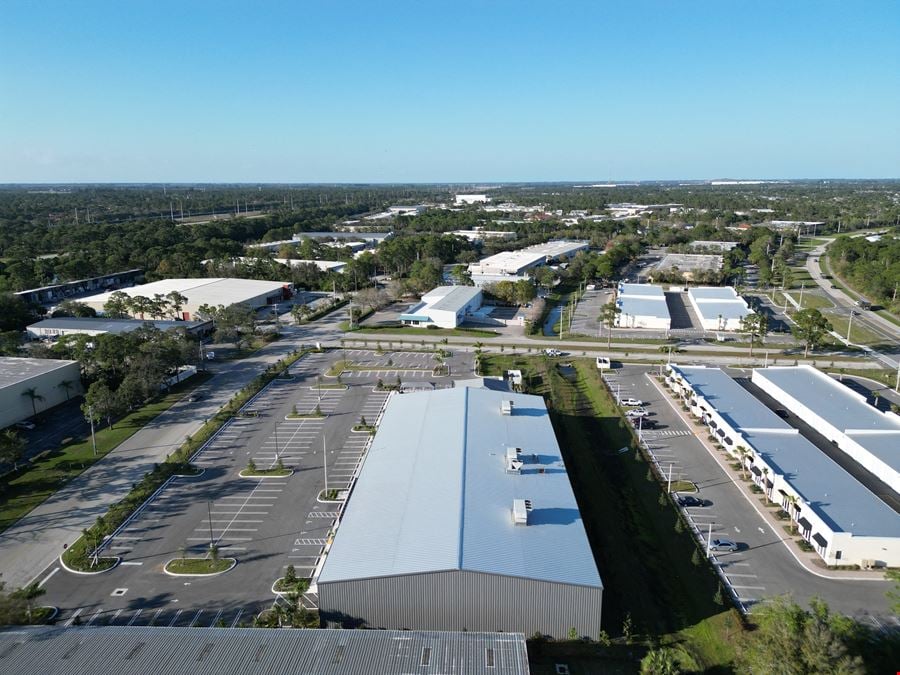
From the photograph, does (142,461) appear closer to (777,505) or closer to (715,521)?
(715,521)

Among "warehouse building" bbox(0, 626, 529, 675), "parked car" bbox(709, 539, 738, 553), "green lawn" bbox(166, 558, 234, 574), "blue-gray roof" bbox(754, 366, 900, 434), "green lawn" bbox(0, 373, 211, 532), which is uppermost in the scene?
"warehouse building" bbox(0, 626, 529, 675)

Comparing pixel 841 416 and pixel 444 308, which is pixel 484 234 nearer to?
pixel 444 308

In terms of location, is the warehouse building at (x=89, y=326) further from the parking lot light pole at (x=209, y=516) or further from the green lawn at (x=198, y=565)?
the green lawn at (x=198, y=565)

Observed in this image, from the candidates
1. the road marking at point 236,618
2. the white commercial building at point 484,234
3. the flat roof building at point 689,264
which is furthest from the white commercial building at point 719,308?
the white commercial building at point 484,234

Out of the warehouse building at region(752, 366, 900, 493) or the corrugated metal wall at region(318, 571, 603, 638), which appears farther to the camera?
the warehouse building at region(752, 366, 900, 493)

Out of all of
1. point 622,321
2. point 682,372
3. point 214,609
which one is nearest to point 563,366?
point 682,372

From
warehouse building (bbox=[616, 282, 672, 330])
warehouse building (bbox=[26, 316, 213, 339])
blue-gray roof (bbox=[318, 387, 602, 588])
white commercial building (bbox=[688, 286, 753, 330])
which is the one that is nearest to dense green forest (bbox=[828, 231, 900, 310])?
white commercial building (bbox=[688, 286, 753, 330])

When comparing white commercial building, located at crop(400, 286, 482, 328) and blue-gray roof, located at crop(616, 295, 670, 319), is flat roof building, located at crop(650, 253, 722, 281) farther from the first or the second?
white commercial building, located at crop(400, 286, 482, 328)
